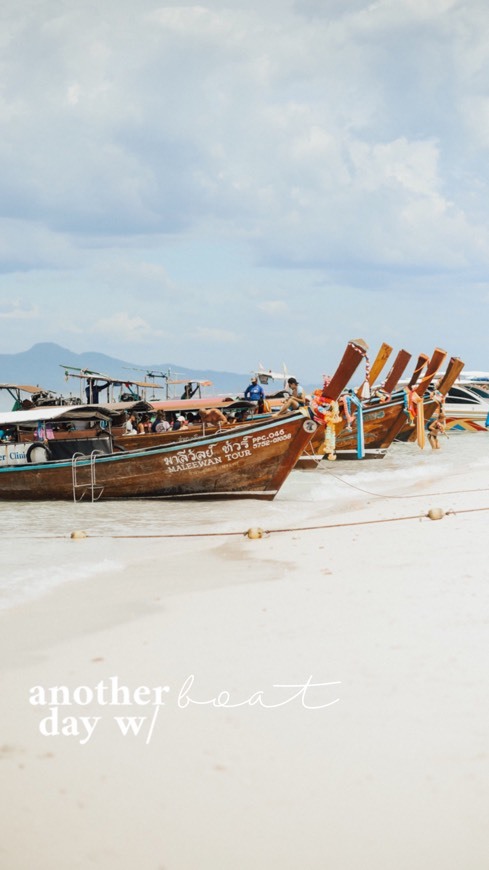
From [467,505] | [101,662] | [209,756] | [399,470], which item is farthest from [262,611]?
[399,470]

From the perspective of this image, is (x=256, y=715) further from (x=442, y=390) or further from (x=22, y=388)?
(x=22, y=388)

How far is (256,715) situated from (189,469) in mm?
11171

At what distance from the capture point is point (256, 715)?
14.2ft

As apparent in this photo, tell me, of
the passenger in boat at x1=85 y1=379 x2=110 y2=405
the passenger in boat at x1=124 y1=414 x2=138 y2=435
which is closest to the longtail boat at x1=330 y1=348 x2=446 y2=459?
the passenger in boat at x1=124 y1=414 x2=138 y2=435

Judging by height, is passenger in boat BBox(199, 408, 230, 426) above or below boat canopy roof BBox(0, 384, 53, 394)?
below

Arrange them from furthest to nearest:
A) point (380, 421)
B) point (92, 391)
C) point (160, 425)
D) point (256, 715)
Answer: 1. point (92, 391)
2. point (380, 421)
3. point (160, 425)
4. point (256, 715)

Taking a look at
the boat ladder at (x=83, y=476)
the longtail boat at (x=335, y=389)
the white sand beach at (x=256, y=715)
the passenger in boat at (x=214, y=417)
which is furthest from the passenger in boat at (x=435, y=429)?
the white sand beach at (x=256, y=715)

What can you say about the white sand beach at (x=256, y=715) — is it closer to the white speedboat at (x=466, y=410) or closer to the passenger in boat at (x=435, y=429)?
the passenger in boat at (x=435, y=429)

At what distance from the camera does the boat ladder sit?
51.6 ft

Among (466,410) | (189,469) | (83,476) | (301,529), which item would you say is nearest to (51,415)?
(83,476)

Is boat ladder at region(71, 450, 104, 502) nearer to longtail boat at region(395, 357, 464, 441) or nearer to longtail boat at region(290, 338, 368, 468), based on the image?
longtail boat at region(290, 338, 368, 468)

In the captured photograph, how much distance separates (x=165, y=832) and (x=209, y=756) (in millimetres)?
616

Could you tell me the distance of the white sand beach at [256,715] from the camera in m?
3.25

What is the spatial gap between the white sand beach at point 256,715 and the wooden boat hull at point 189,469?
621 cm
